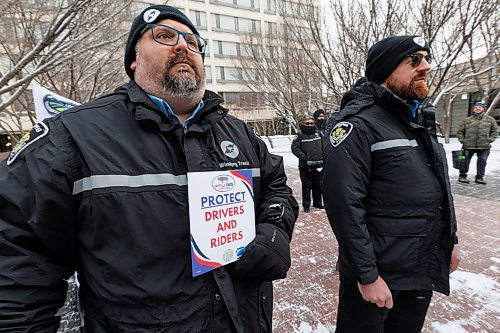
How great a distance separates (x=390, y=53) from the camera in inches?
71.4

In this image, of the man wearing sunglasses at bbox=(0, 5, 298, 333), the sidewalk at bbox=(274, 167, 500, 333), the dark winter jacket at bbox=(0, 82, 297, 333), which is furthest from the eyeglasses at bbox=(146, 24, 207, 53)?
the sidewalk at bbox=(274, 167, 500, 333)

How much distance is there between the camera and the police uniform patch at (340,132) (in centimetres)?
176

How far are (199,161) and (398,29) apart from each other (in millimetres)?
7993

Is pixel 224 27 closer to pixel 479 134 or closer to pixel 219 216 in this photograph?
pixel 479 134

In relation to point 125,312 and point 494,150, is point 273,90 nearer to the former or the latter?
point 494,150

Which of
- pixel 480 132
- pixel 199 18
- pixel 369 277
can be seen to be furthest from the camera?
pixel 199 18

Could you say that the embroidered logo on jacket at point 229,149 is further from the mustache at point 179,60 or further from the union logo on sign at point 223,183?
the mustache at point 179,60

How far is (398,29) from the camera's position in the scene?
714cm

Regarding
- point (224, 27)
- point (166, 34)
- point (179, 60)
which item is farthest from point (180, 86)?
→ point (224, 27)

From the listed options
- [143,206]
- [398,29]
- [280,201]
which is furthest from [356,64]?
[143,206]

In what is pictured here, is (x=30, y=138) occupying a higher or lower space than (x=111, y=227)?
higher

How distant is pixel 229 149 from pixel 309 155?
15.3 ft

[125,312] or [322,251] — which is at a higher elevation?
[125,312]

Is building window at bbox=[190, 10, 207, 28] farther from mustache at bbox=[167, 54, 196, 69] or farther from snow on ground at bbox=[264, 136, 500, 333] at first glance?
mustache at bbox=[167, 54, 196, 69]
